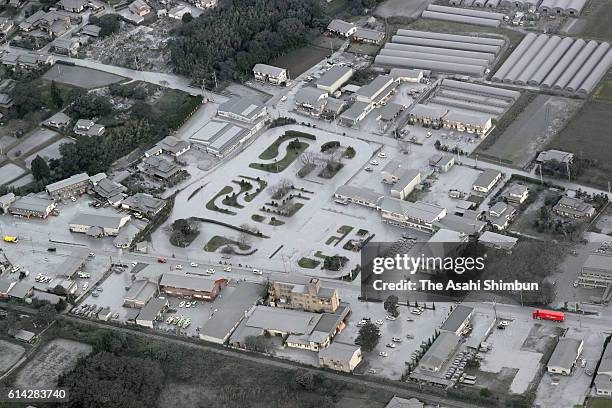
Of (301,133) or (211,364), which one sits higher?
(301,133)

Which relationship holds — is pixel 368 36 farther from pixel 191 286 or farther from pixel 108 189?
pixel 191 286

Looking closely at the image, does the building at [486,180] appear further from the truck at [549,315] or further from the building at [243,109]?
the building at [243,109]

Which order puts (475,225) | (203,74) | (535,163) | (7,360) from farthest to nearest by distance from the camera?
1. (203,74)
2. (535,163)
3. (475,225)
4. (7,360)

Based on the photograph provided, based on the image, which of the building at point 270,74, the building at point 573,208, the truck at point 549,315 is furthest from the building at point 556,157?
the building at point 270,74

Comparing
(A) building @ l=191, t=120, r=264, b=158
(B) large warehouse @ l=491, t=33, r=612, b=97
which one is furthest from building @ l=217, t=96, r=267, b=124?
(B) large warehouse @ l=491, t=33, r=612, b=97

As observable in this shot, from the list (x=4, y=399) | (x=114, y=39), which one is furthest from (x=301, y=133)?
(x=4, y=399)

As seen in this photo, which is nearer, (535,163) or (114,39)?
(535,163)

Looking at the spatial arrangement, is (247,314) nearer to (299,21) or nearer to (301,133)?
(301,133)
